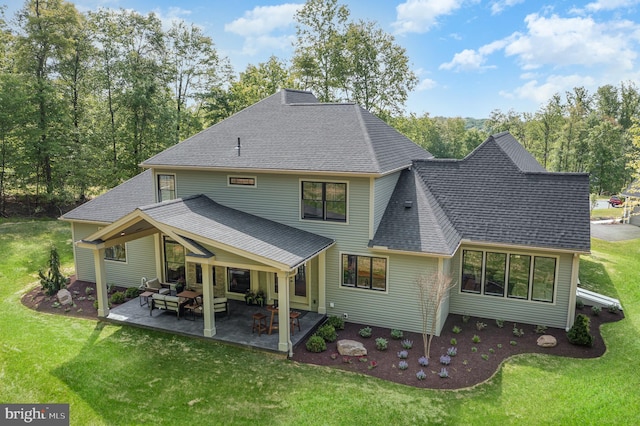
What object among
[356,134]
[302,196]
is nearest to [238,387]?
[302,196]

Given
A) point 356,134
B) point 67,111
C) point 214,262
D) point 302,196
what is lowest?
point 214,262

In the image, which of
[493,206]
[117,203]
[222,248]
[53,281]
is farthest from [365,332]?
[53,281]

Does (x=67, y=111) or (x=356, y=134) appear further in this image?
(x=67, y=111)

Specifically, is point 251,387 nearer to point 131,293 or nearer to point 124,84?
point 131,293

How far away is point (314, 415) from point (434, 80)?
3647cm

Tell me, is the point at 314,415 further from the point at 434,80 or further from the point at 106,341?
the point at 434,80

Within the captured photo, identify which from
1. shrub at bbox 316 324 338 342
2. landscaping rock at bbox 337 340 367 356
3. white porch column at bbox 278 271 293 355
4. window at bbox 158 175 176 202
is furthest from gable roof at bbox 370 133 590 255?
window at bbox 158 175 176 202

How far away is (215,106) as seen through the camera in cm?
3578

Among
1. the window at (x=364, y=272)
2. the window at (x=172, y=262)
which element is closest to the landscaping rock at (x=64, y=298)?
the window at (x=172, y=262)

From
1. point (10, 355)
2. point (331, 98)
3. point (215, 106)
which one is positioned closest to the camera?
point (10, 355)

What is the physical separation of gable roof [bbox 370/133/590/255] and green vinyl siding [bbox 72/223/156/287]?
387 inches

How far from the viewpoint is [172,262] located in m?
17.5

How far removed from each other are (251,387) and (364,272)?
576cm

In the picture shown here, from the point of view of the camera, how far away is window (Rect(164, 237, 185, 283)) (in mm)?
17422
